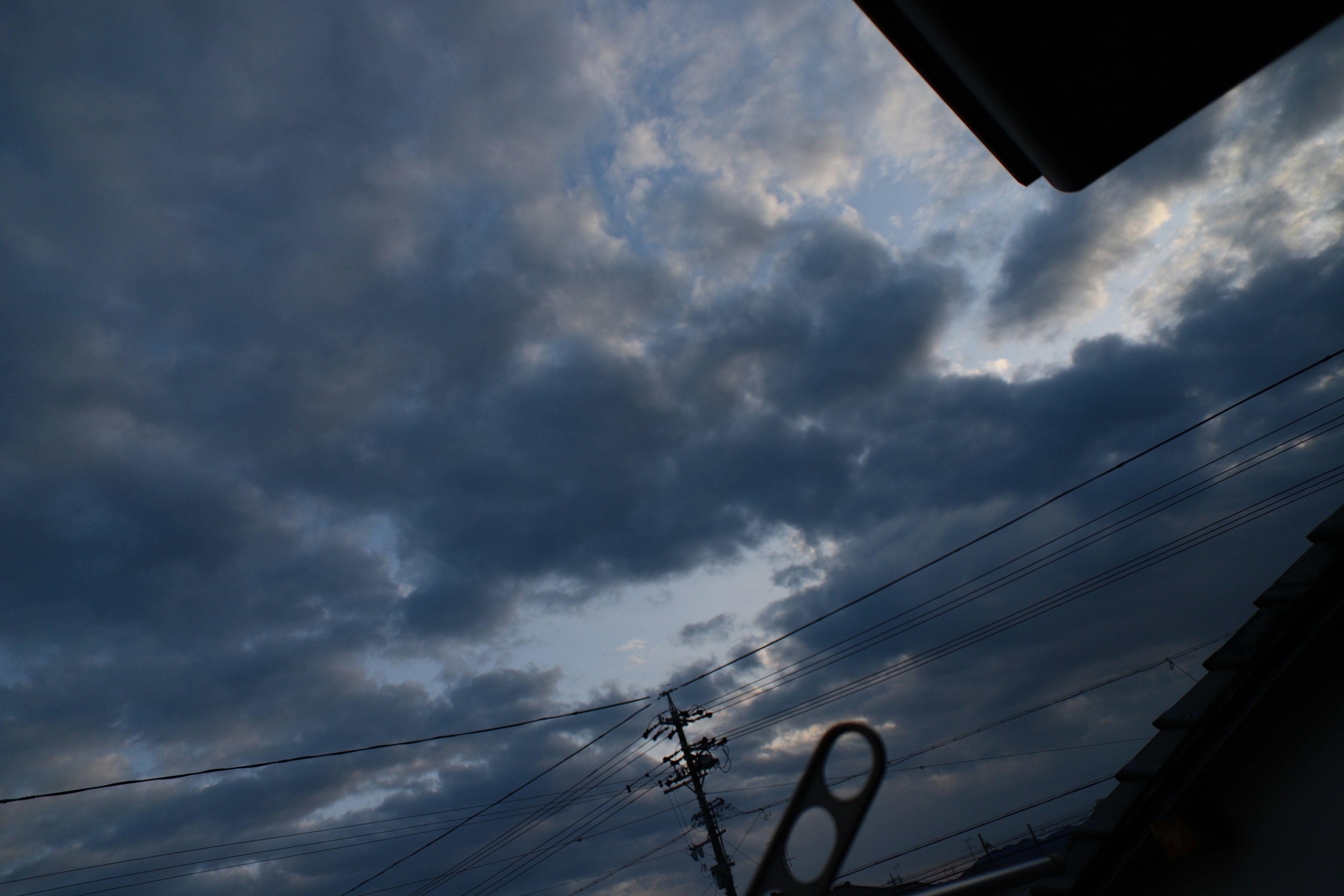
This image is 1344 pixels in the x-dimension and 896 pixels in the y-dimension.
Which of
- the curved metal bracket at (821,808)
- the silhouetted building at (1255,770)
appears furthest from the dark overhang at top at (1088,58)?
the silhouetted building at (1255,770)

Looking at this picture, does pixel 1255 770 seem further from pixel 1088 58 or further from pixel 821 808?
pixel 1088 58

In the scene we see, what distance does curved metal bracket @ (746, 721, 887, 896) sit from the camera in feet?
4.03

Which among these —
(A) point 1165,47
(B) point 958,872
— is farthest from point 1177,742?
(B) point 958,872

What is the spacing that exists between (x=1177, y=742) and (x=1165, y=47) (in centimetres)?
448

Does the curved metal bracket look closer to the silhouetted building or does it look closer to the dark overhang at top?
the dark overhang at top

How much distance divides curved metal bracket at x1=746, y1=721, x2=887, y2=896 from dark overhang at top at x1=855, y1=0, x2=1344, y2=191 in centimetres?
136

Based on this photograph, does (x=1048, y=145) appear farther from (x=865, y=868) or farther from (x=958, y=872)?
(x=958, y=872)

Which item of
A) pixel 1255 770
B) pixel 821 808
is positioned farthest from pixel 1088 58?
pixel 1255 770

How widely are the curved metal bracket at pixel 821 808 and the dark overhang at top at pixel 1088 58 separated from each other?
136cm

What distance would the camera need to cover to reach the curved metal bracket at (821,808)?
1.23 meters

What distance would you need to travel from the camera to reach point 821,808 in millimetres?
1319

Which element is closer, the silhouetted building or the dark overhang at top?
the dark overhang at top

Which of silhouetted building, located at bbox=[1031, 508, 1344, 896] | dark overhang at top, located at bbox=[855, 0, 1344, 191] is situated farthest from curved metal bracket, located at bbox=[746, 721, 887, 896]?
silhouetted building, located at bbox=[1031, 508, 1344, 896]

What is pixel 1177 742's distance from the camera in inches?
162
